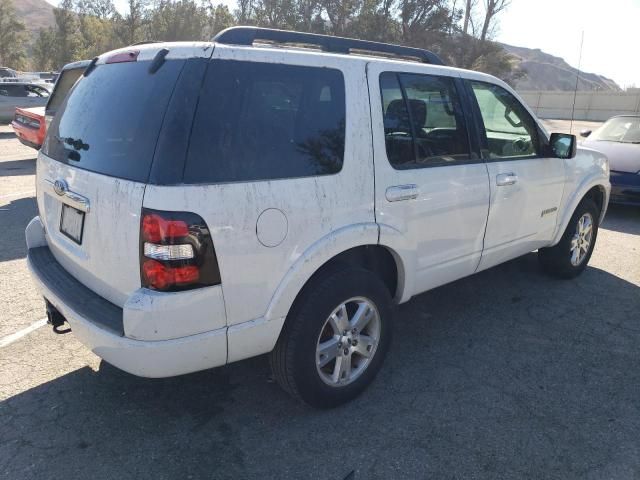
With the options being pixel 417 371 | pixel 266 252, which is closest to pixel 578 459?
pixel 417 371

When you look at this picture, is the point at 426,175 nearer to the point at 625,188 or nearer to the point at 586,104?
the point at 625,188

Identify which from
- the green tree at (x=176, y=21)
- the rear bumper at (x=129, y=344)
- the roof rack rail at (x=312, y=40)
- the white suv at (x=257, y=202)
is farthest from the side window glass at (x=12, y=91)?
the green tree at (x=176, y=21)

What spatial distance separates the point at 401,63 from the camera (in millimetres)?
3195

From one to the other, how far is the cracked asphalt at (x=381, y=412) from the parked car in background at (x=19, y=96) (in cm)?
1472

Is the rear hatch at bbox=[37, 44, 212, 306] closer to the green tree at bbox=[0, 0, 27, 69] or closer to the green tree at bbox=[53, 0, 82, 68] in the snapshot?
the green tree at bbox=[53, 0, 82, 68]

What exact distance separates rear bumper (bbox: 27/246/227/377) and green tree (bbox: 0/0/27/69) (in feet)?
195

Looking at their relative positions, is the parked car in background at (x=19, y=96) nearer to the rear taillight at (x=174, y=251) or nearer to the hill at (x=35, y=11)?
the rear taillight at (x=174, y=251)

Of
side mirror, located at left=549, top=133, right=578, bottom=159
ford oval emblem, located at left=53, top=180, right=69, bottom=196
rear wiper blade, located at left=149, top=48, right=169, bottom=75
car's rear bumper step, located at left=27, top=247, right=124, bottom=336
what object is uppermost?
rear wiper blade, located at left=149, top=48, right=169, bottom=75

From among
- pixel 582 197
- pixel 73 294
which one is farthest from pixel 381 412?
pixel 582 197

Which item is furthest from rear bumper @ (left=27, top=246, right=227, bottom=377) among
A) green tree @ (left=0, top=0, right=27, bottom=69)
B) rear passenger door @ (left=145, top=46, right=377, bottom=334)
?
green tree @ (left=0, top=0, right=27, bottom=69)

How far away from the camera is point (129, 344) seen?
228 centimetres

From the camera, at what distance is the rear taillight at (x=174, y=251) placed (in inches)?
86.2

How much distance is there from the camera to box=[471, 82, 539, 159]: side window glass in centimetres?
378

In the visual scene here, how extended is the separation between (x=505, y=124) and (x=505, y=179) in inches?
22.6
